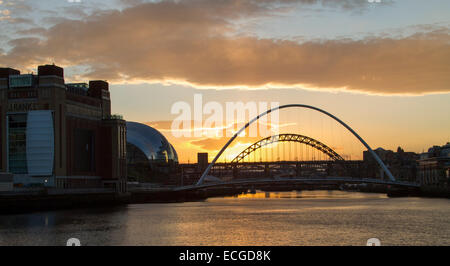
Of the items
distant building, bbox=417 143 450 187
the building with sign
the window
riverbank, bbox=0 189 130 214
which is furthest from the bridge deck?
the window

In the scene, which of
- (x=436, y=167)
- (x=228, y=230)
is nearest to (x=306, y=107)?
(x=436, y=167)

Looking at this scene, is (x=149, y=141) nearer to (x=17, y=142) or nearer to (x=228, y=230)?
(x=17, y=142)

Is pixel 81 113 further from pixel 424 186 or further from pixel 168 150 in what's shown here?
pixel 424 186

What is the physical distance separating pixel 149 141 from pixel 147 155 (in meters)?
4.11

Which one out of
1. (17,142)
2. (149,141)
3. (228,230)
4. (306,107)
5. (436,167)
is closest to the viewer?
(228,230)

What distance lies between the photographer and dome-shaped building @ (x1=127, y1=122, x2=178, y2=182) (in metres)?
149

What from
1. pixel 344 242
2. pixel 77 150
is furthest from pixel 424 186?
pixel 344 242

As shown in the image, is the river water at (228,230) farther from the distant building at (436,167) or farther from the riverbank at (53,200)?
the distant building at (436,167)

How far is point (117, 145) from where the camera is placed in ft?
364

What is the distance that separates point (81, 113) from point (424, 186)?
227 ft

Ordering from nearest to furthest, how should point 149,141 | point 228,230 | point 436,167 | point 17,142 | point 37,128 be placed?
point 228,230 → point 37,128 → point 17,142 → point 436,167 → point 149,141

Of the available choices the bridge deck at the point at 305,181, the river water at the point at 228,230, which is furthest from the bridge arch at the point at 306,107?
the river water at the point at 228,230

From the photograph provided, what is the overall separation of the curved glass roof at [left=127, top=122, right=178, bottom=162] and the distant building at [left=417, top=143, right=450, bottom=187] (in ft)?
206

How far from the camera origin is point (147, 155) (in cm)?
15012
